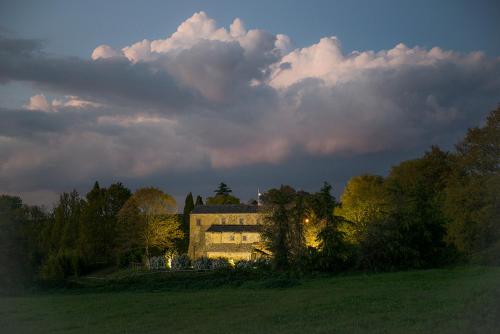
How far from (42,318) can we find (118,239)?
36.2m

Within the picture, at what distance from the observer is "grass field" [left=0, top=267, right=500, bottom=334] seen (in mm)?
14344

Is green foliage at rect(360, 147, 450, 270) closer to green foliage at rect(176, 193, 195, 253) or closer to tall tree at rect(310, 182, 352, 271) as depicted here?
tall tree at rect(310, 182, 352, 271)

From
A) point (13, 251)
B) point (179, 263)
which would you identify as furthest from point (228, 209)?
point (13, 251)

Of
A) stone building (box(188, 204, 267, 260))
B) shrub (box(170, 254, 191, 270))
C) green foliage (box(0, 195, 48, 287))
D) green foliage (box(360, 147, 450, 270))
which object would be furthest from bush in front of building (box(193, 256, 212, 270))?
green foliage (box(360, 147, 450, 270))

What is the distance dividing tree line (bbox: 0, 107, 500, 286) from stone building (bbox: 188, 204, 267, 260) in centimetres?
396

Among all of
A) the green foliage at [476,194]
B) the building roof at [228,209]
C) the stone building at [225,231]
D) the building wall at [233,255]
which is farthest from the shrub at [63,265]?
the green foliage at [476,194]

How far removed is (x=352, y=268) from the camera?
39.7 m

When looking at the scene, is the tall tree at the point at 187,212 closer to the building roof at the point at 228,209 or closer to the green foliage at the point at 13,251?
the building roof at the point at 228,209

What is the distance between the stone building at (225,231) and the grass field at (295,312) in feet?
99.1

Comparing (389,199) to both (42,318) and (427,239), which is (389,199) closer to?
(427,239)

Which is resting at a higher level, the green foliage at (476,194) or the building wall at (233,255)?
the green foliage at (476,194)

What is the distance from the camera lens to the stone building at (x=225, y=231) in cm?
5769

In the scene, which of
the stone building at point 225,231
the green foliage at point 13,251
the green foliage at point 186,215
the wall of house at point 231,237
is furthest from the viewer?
the green foliage at point 186,215

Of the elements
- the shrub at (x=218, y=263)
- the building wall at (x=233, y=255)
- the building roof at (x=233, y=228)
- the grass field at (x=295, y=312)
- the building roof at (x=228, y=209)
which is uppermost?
the building roof at (x=228, y=209)
